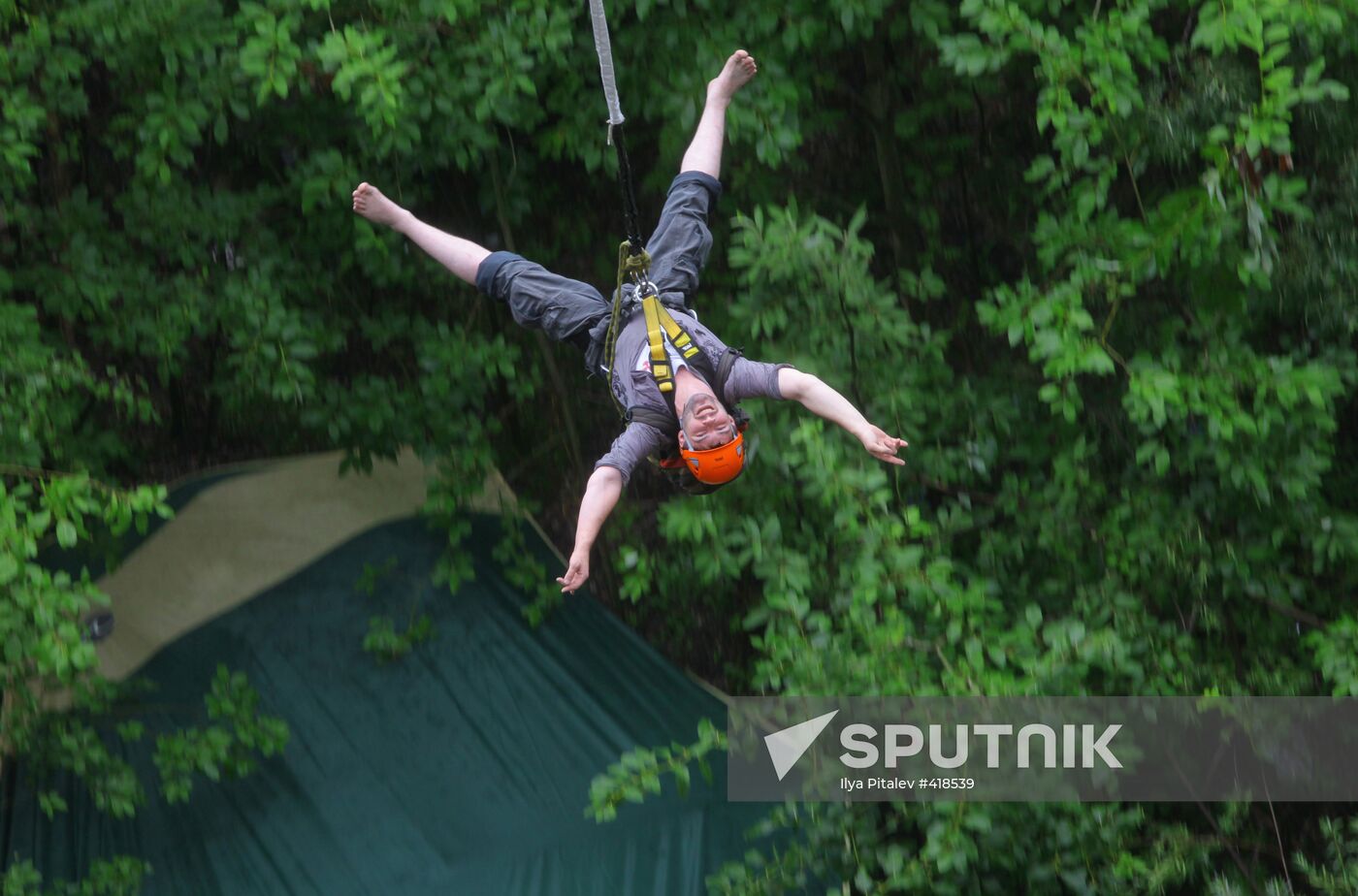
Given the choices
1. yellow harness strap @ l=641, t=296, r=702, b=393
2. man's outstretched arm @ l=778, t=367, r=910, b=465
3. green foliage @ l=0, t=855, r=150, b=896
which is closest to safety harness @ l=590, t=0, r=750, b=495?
yellow harness strap @ l=641, t=296, r=702, b=393

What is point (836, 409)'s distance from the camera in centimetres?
308

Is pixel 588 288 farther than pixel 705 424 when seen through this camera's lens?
Yes

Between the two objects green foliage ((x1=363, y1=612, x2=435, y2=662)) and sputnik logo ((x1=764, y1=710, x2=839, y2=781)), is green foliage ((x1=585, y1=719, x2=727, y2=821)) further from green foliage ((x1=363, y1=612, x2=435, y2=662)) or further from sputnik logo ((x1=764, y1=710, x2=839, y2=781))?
green foliage ((x1=363, y1=612, x2=435, y2=662))

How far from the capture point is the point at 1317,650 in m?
4.15

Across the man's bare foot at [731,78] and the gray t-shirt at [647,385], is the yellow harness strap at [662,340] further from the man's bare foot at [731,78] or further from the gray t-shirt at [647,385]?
the man's bare foot at [731,78]

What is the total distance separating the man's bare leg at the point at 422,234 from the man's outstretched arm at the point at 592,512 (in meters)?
0.71

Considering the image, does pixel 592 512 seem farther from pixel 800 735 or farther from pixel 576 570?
pixel 800 735

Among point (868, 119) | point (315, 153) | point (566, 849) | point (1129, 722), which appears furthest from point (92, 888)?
point (868, 119)

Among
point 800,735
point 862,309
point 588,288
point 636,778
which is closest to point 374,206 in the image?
point 588,288

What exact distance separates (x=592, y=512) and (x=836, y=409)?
0.54 metres

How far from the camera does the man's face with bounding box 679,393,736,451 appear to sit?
3.14m

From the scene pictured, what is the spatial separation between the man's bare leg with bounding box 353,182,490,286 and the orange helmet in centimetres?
79

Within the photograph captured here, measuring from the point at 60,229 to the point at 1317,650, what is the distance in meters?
3.78

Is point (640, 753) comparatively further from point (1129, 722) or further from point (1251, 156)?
point (1251, 156)
